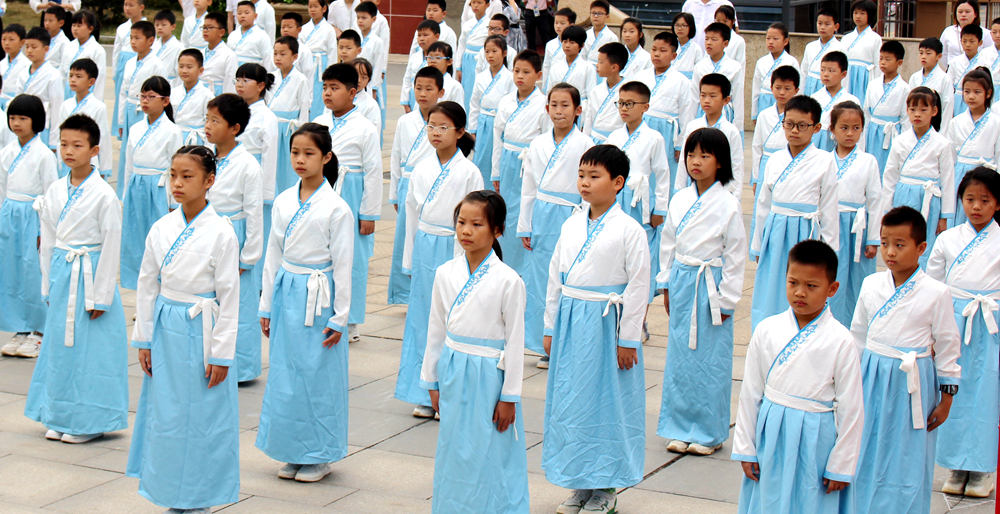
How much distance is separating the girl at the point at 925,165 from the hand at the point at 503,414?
4.47 metres

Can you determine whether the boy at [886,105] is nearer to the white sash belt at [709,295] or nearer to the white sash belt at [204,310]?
the white sash belt at [709,295]

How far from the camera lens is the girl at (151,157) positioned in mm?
7809

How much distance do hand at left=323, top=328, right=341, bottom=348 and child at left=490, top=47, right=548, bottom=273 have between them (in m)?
2.91

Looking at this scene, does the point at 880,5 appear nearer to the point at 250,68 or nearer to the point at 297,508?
the point at 250,68

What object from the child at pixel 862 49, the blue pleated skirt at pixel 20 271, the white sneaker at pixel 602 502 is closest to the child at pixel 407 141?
the blue pleated skirt at pixel 20 271

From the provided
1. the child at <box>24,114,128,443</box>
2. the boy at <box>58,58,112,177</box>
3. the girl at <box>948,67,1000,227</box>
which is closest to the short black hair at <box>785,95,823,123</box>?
the girl at <box>948,67,1000,227</box>

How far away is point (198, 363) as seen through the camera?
4.68m

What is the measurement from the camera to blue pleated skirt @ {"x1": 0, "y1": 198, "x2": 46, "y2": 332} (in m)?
7.04

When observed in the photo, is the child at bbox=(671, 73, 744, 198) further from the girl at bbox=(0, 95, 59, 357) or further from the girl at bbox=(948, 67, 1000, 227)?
the girl at bbox=(0, 95, 59, 357)

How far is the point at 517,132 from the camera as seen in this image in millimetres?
8281

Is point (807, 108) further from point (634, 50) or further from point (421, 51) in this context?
point (421, 51)

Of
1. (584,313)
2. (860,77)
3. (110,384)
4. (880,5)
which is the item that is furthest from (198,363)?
(880,5)

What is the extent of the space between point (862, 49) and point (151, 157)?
774 cm

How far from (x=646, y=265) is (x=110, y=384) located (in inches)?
110
